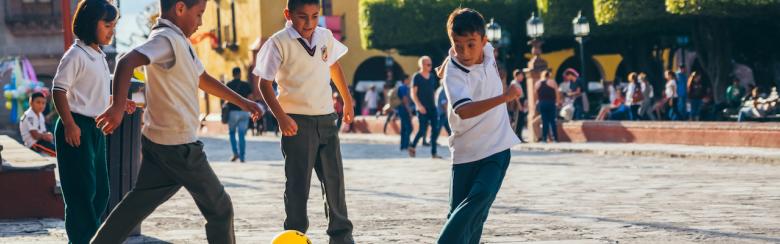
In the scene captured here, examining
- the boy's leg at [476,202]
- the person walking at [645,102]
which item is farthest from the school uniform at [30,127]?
the person walking at [645,102]

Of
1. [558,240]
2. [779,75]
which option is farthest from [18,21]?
[558,240]

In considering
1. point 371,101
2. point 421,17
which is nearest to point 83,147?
point 371,101

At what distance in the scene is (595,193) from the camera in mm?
12602

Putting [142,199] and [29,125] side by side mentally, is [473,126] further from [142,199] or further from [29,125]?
[29,125]

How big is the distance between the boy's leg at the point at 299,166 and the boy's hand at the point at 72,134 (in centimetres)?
108

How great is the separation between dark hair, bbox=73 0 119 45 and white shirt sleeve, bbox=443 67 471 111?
1992 mm

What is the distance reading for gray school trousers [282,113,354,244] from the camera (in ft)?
25.3

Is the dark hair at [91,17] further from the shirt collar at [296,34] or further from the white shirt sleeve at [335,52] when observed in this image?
the white shirt sleeve at [335,52]

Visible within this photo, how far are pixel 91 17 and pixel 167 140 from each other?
1350 mm

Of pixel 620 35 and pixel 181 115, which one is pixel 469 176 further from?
pixel 620 35

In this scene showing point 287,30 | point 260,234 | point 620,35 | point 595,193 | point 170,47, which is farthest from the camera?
point 620,35

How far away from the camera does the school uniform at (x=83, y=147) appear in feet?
24.0

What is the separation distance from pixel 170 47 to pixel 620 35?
34328 mm

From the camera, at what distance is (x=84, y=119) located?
7.43 m
